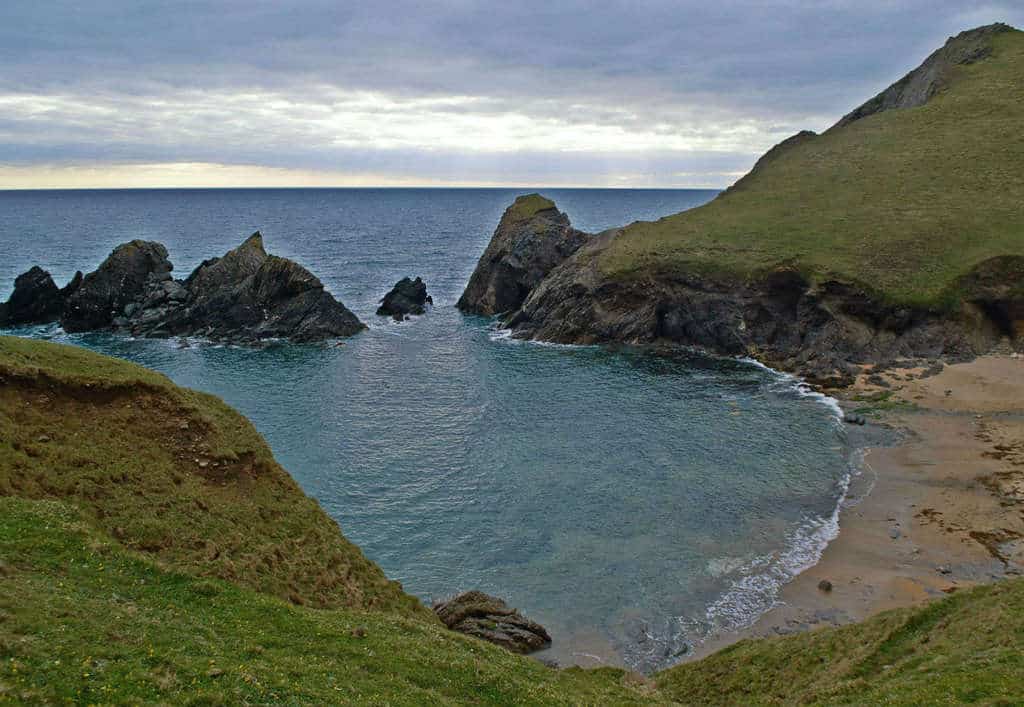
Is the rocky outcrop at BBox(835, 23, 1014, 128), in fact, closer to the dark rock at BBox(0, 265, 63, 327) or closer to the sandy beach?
the sandy beach

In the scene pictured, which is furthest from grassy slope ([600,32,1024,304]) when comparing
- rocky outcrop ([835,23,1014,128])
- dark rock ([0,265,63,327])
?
dark rock ([0,265,63,327])

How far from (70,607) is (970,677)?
87.3ft

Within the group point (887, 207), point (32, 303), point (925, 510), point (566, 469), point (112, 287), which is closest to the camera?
point (925, 510)

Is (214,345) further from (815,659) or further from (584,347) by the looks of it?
(815,659)

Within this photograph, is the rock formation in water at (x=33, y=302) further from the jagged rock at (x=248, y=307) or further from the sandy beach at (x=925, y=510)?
the sandy beach at (x=925, y=510)

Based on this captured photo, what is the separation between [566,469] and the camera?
55.8m

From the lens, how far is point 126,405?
1176 inches

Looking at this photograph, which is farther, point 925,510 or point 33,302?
point 33,302

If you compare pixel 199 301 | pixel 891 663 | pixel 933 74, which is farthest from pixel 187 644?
pixel 933 74

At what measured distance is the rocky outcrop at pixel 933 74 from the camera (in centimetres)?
13375

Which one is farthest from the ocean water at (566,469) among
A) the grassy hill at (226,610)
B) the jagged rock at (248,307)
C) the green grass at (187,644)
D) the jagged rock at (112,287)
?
the green grass at (187,644)

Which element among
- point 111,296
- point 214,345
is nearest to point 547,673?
point 214,345

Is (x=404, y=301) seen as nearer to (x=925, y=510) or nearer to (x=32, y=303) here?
(x=32, y=303)

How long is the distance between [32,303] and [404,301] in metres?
57.2
